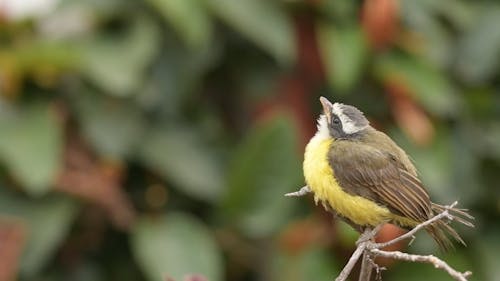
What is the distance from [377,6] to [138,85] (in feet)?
3.64

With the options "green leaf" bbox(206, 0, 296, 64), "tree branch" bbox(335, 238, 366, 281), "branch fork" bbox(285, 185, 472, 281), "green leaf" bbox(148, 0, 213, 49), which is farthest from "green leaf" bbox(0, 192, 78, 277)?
"tree branch" bbox(335, 238, 366, 281)

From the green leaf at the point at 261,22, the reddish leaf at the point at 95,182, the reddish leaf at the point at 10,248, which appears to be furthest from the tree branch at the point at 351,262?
the green leaf at the point at 261,22

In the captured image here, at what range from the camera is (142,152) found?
15.5 feet

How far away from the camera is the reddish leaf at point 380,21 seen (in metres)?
4.88

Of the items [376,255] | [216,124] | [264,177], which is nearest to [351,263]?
[376,255]

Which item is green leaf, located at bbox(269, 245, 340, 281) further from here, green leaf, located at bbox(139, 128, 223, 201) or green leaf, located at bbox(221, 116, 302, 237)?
green leaf, located at bbox(139, 128, 223, 201)

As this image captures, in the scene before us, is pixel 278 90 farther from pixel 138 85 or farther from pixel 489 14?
pixel 489 14

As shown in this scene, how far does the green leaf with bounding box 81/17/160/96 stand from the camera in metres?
4.53

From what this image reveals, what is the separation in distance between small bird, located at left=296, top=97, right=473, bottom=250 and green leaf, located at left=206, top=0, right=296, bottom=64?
8.95 feet

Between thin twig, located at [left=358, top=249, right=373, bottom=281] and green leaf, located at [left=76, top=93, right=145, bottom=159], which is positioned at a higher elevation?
green leaf, located at [left=76, top=93, right=145, bottom=159]

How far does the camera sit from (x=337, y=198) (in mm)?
1917

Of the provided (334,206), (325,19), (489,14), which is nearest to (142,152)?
(325,19)

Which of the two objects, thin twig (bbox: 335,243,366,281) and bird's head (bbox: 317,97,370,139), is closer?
thin twig (bbox: 335,243,366,281)

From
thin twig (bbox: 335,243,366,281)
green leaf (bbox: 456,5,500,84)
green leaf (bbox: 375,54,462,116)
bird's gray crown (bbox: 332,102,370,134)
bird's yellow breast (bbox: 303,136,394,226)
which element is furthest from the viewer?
green leaf (bbox: 456,5,500,84)
